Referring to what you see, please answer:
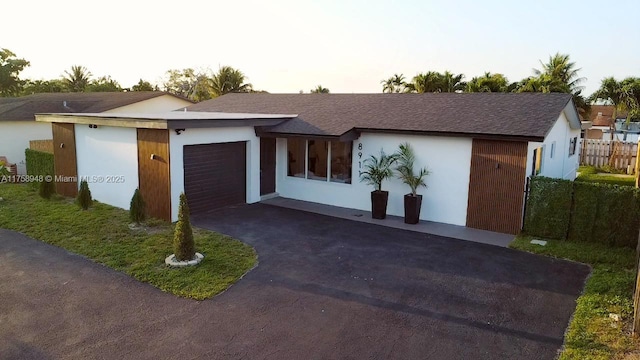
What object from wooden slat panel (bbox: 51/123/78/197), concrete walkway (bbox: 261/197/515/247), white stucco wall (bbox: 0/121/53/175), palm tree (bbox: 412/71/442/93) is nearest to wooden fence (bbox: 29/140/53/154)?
wooden slat panel (bbox: 51/123/78/197)

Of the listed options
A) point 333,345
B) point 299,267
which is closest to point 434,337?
point 333,345

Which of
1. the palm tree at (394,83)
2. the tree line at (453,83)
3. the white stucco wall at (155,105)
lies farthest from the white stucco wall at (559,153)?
the palm tree at (394,83)

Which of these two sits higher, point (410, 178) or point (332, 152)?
point (332, 152)

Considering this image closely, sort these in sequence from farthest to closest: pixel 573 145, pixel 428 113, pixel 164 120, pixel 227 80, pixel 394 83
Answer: pixel 394 83 < pixel 227 80 < pixel 573 145 < pixel 428 113 < pixel 164 120

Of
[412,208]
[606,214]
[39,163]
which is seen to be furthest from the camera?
[39,163]

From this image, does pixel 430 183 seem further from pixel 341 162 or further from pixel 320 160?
pixel 320 160

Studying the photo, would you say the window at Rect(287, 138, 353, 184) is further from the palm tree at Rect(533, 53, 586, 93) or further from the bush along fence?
the palm tree at Rect(533, 53, 586, 93)

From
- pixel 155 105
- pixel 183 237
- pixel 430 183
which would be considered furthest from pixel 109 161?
pixel 155 105
